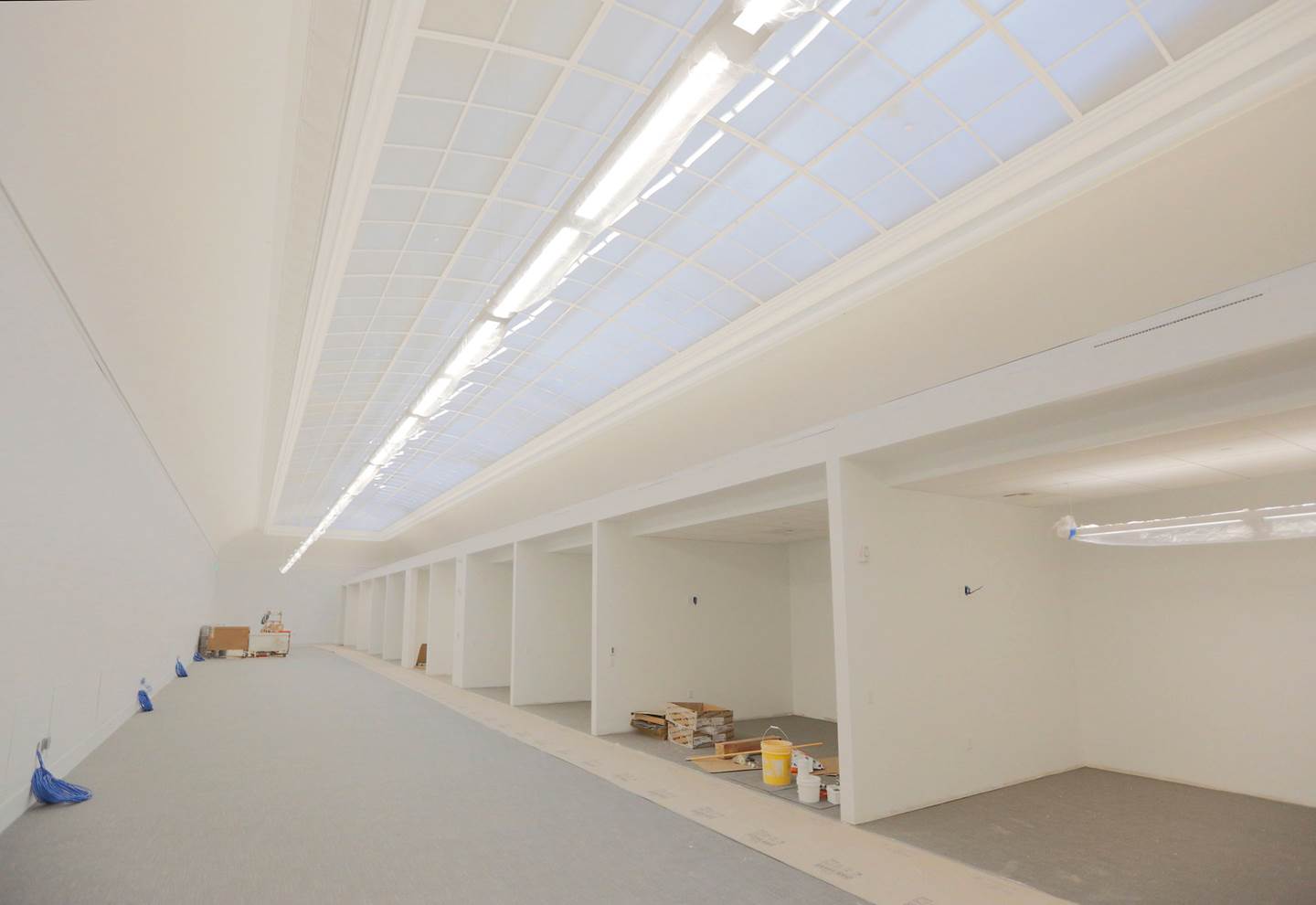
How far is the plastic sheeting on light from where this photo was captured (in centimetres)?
720

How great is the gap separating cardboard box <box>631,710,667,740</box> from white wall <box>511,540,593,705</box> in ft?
14.1

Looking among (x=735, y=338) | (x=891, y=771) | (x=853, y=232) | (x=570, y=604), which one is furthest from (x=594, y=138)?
(x=570, y=604)

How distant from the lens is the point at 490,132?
7.69 metres

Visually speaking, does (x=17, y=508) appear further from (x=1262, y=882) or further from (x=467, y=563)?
(x=467, y=563)

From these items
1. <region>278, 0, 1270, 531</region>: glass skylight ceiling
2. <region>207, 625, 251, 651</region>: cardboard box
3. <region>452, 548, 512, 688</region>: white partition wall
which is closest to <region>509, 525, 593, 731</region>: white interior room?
<region>452, 548, 512, 688</region>: white partition wall

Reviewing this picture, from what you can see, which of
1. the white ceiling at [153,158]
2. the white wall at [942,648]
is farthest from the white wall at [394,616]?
the white wall at [942,648]

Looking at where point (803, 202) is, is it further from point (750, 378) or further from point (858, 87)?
point (750, 378)

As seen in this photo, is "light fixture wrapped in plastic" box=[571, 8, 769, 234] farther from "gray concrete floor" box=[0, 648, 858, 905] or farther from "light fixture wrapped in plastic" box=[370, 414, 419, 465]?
"light fixture wrapped in plastic" box=[370, 414, 419, 465]

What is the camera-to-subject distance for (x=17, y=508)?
218 inches

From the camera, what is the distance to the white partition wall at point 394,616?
29625 millimetres

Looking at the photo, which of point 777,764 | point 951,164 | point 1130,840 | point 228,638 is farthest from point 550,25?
point 228,638

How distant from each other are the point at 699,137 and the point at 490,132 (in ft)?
7.46

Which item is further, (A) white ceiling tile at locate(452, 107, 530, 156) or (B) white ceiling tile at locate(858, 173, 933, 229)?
(B) white ceiling tile at locate(858, 173, 933, 229)

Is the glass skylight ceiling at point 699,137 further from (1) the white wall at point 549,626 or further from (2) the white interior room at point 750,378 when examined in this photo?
(1) the white wall at point 549,626
